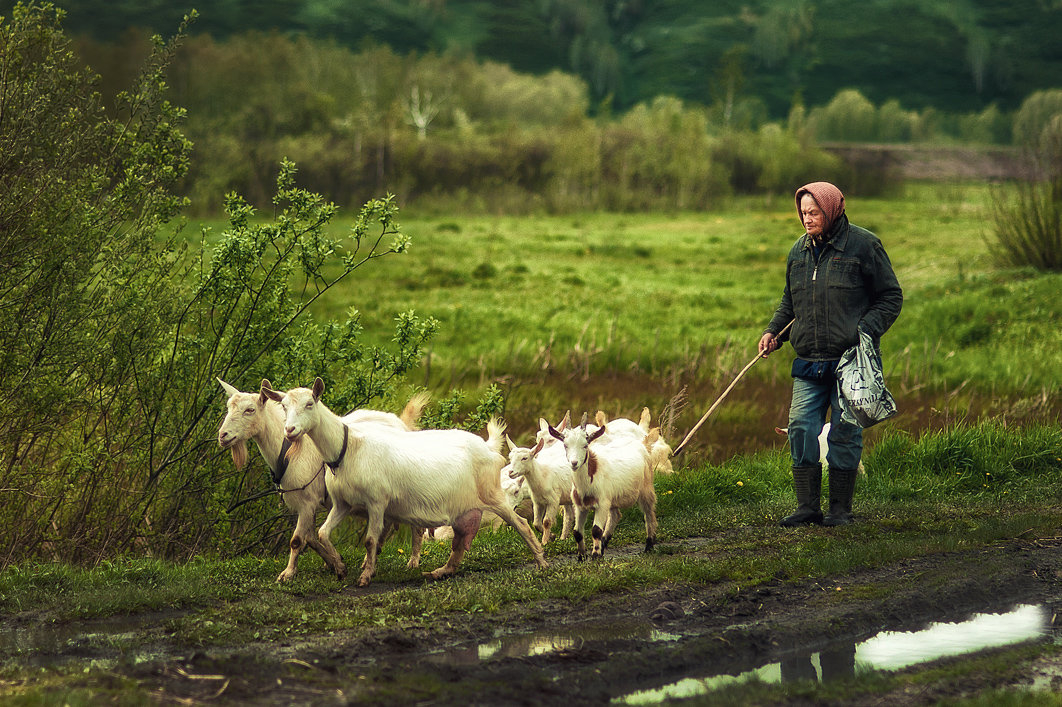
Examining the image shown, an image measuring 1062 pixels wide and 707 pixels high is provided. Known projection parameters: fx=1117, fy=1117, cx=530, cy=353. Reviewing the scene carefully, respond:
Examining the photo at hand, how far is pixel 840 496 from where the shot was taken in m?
10.9

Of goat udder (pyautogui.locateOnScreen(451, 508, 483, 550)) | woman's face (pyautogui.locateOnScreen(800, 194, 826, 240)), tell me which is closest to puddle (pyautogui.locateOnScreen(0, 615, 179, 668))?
A: goat udder (pyautogui.locateOnScreen(451, 508, 483, 550))

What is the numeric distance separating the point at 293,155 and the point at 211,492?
54.5 meters

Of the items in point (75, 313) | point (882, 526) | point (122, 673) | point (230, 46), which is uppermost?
point (230, 46)

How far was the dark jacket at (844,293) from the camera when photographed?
10.6 m

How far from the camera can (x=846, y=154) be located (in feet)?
270

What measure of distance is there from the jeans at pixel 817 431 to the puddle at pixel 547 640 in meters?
3.98

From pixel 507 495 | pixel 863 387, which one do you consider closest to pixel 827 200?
Result: pixel 863 387

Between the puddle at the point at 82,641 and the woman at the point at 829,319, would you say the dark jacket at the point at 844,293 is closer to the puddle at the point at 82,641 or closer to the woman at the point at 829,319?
the woman at the point at 829,319

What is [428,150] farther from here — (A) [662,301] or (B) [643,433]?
(B) [643,433]

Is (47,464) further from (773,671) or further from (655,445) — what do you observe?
(773,671)

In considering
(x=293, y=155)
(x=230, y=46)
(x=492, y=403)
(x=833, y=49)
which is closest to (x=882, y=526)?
(x=492, y=403)

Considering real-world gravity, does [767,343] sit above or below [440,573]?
above

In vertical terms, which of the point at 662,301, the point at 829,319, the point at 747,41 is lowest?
the point at 662,301

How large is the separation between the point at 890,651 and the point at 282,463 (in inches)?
193
